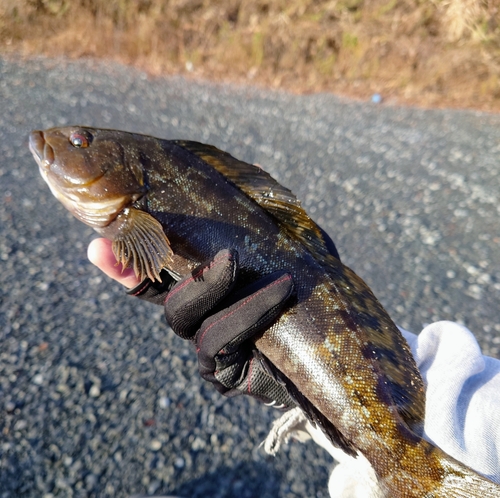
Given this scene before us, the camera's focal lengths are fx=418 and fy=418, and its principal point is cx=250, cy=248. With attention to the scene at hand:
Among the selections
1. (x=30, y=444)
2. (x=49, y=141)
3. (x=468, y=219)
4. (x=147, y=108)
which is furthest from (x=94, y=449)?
(x=147, y=108)

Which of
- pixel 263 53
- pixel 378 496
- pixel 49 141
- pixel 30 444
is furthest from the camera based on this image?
pixel 263 53

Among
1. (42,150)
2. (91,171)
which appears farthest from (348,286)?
(42,150)

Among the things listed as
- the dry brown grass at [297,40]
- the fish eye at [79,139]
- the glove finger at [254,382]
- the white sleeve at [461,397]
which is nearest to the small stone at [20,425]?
the glove finger at [254,382]

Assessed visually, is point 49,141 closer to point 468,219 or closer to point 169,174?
point 169,174

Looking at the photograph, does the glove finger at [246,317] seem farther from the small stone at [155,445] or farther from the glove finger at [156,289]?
the small stone at [155,445]

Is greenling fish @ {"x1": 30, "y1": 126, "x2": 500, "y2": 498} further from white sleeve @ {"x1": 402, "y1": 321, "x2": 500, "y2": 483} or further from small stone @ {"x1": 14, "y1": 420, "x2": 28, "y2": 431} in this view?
small stone @ {"x1": 14, "y1": 420, "x2": 28, "y2": 431}

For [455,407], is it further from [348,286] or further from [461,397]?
[348,286]
